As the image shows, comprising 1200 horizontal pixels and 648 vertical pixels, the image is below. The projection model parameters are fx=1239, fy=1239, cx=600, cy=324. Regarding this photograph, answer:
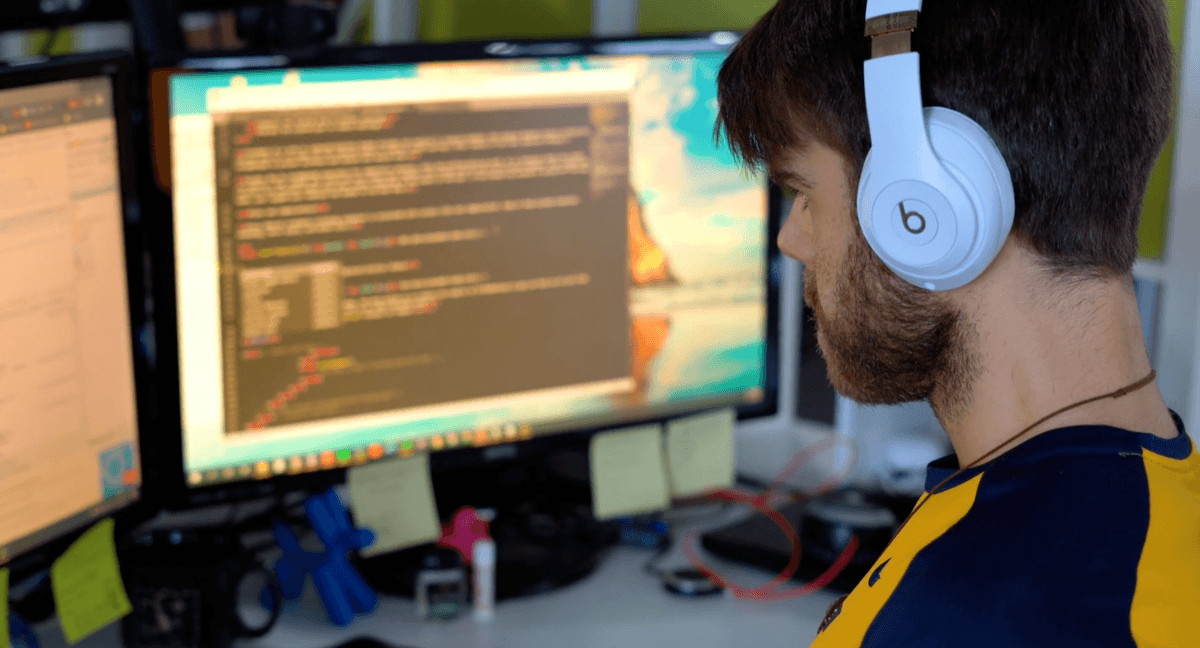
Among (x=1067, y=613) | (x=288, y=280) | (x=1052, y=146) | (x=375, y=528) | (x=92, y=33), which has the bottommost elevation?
(x=375, y=528)

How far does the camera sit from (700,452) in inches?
49.3

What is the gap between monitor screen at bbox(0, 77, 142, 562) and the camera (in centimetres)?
87

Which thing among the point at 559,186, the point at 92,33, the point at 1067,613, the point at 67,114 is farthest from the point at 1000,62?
the point at 92,33

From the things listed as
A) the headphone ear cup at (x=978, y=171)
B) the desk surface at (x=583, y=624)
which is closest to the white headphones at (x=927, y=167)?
the headphone ear cup at (x=978, y=171)

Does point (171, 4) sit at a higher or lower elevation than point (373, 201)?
higher

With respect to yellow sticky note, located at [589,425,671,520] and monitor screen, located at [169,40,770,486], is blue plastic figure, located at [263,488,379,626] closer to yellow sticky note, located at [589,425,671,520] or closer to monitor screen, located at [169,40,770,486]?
monitor screen, located at [169,40,770,486]

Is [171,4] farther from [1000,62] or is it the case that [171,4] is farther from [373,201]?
[1000,62]

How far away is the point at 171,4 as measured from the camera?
129cm

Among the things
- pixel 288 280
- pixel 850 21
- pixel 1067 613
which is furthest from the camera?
pixel 288 280

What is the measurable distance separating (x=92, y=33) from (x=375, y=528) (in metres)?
0.66

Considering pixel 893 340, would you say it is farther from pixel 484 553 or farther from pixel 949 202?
pixel 484 553

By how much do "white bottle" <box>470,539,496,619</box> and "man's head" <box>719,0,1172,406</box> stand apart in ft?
1.39

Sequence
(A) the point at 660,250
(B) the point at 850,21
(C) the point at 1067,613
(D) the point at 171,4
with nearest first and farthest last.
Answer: (C) the point at 1067,613, (B) the point at 850,21, (A) the point at 660,250, (D) the point at 171,4

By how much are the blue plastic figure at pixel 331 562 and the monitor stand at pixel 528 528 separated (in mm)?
48
